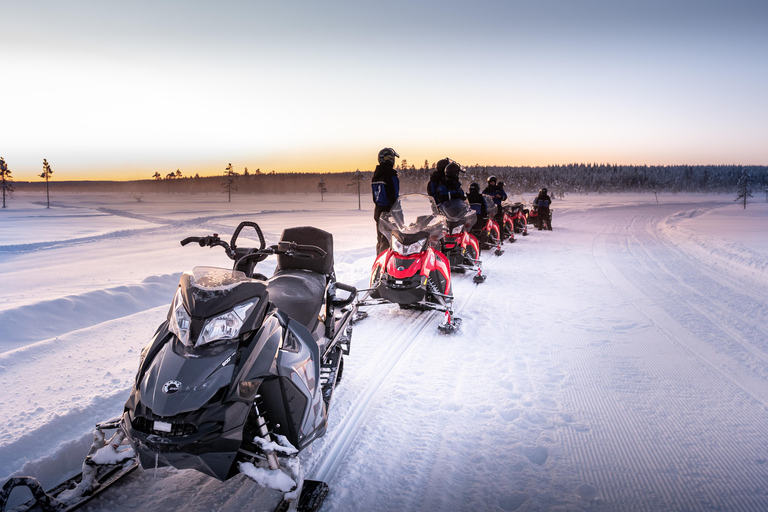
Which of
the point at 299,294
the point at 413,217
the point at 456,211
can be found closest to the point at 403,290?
the point at 413,217

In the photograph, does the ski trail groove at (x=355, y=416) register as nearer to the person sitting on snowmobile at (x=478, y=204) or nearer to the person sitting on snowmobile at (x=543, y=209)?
the person sitting on snowmobile at (x=478, y=204)

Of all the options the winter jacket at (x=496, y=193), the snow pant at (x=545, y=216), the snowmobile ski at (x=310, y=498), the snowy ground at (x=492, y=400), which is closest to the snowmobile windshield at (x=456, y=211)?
the snowy ground at (x=492, y=400)

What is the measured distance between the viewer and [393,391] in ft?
12.4

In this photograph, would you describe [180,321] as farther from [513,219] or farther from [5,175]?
[5,175]

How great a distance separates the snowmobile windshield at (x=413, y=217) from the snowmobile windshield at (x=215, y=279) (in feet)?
11.7

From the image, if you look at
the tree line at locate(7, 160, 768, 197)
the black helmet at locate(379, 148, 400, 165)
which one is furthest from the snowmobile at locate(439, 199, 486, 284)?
the tree line at locate(7, 160, 768, 197)

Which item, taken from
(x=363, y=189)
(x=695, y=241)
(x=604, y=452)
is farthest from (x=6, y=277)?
(x=363, y=189)

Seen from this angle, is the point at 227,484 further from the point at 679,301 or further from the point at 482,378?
the point at 679,301

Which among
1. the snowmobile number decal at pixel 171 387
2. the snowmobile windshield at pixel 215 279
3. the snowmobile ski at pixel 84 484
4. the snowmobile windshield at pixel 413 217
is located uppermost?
the snowmobile windshield at pixel 413 217

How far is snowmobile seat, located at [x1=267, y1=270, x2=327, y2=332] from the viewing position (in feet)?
9.65

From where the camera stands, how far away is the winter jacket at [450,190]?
9508 mm

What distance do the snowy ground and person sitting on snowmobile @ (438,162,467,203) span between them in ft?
9.55

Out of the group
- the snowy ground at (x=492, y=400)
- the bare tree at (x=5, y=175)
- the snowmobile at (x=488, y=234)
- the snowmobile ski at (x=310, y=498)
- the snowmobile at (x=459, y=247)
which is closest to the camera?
the snowmobile ski at (x=310, y=498)

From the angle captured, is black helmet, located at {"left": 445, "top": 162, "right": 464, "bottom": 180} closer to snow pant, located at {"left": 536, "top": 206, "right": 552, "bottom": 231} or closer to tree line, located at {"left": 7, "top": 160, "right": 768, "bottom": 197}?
snow pant, located at {"left": 536, "top": 206, "right": 552, "bottom": 231}
